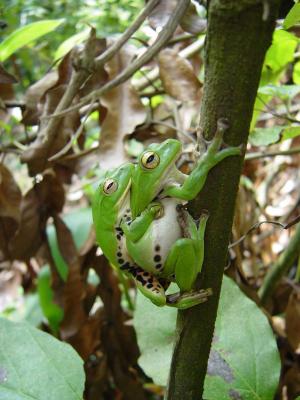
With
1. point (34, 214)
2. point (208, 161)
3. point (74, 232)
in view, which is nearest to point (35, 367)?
point (208, 161)

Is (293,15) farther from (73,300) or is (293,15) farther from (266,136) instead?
(73,300)

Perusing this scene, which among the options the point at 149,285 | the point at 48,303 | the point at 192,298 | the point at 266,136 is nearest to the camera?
the point at 192,298

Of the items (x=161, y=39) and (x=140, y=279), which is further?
(x=161, y=39)

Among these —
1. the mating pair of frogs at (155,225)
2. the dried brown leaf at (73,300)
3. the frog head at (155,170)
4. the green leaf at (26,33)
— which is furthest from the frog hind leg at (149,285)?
the green leaf at (26,33)

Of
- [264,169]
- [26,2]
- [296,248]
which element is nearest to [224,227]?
[296,248]

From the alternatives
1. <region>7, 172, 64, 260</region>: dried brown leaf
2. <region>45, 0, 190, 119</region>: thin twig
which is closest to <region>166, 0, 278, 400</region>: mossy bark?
<region>45, 0, 190, 119</region>: thin twig

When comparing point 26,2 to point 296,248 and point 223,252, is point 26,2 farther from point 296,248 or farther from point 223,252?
point 223,252

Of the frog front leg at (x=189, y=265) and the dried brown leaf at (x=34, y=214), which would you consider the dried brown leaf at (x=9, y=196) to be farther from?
the frog front leg at (x=189, y=265)
